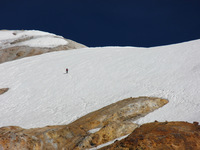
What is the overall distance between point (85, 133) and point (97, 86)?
12.8m

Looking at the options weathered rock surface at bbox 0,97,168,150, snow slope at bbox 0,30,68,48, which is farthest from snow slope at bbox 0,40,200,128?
snow slope at bbox 0,30,68,48

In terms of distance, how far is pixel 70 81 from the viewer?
2817cm

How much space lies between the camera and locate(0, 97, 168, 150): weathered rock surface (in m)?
9.58

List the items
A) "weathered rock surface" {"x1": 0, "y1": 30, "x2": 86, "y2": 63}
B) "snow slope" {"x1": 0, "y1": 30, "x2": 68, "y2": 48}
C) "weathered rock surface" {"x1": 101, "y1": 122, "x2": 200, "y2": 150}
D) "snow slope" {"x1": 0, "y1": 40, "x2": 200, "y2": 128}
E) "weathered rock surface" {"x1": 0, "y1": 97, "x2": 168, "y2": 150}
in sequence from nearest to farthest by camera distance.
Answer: "weathered rock surface" {"x1": 101, "y1": 122, "x2": 200, "y2": 150}, "weathered rock surface" {"x1": 0, "y1": 97, "x2": 168, "y2": 150}, "snow slope" {"x1": 0, "y1": 40, "x2": 200, "y2": 128}, "weathered rock surface" {"x1": 0, "y1": 30, "x2": 86, "y2": 63}, "snow slope" {"x1": 0, "y1": 30, "x2": 68, "y2": 48}

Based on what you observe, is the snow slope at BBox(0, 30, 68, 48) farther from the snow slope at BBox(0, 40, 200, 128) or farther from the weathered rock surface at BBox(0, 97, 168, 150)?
the weathered rock surface at BBox(0, 97, 168, 150)

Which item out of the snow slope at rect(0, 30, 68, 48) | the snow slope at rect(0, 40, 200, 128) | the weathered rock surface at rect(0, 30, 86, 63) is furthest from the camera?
the snow slope at rect(0, 30, 68, 48)

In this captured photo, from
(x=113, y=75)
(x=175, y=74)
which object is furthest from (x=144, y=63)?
(x=175, y=74)

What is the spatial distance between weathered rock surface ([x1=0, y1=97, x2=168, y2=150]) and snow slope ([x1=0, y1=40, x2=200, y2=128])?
128cm

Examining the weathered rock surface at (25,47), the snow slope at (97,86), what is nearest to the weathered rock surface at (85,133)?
the snow slope at (97,86)

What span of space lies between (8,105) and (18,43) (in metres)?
48.1

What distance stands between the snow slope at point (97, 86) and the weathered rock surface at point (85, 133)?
50.4 inches

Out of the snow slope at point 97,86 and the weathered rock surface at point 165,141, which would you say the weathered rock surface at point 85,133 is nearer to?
the snow slope at point 97,86

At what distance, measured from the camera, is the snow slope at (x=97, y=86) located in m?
17.3

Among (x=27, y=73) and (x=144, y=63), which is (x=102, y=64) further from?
(x=27, y=73)
